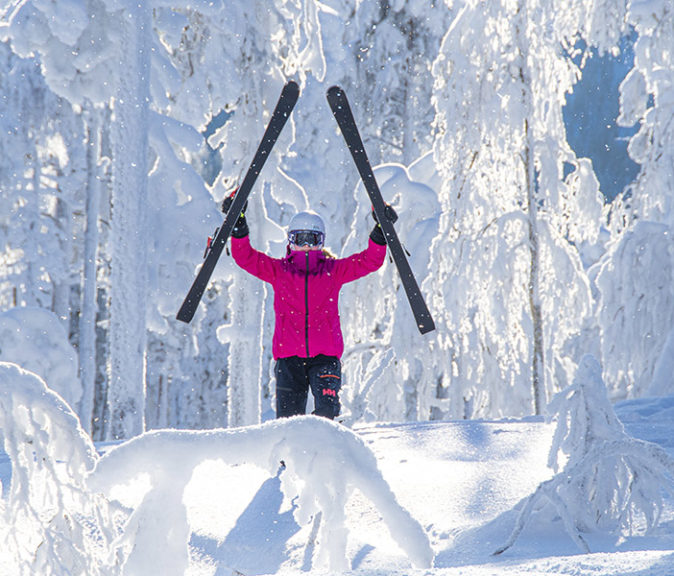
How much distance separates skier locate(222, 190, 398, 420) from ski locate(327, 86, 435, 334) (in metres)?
0.08

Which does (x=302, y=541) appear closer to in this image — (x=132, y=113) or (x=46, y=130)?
(x=132, y=113)

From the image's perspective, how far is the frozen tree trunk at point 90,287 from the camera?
13.6 meters

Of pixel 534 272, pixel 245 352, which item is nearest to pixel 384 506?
pixel 534 272

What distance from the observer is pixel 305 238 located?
525 cm

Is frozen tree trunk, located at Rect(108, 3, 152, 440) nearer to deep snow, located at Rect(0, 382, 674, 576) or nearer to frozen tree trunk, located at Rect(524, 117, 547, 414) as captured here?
deep snow, located at Rect(0, 382, 674, 576)

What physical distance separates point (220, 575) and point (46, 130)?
13.5 metres

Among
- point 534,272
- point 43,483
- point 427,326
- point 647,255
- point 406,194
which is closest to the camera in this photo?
point 43,483

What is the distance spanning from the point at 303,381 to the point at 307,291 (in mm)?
653

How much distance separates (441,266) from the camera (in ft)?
34.9

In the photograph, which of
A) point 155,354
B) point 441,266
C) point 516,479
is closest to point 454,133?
point 441,266

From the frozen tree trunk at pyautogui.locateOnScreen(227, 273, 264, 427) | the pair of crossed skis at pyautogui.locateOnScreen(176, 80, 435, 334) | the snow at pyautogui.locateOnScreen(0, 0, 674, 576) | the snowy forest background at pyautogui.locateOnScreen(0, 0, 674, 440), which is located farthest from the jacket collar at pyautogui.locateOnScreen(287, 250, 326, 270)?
the frozen tree trunk at pyautogui.locateOnScreen(227, 273, 264, 427)

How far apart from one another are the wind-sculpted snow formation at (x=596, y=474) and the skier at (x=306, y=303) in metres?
1.85

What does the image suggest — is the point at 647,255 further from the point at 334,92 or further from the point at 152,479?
the point at 152,479

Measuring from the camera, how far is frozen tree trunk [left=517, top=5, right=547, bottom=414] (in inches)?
383
